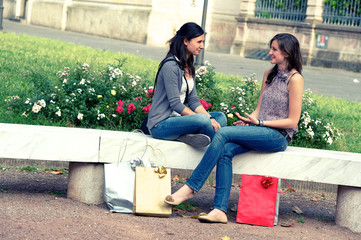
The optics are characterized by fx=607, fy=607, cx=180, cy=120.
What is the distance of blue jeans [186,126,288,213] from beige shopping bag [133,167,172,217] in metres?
0.22

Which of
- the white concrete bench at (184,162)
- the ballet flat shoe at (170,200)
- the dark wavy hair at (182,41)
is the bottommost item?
the ballet flat shoe at (170,200)

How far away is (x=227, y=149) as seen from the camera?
5027 mm

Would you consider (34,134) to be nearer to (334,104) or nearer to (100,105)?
(100,105)

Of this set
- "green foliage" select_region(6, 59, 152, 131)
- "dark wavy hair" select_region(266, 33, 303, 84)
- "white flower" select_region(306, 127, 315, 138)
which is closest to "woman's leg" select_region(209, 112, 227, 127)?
"dark wavy hair" select_region(266, 33, 303, 84)

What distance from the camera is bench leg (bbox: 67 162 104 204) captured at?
5.09m

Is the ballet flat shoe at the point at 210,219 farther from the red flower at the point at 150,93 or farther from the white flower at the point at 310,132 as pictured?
the white flower at the point at 310,132

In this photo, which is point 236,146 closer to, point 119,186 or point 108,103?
point 119,186

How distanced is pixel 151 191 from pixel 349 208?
1.74 metres

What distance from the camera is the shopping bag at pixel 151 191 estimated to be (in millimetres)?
4836

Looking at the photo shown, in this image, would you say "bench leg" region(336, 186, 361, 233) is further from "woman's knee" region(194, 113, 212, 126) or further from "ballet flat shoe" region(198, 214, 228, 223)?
"woman's knee" region(194, 113, 212, 126)

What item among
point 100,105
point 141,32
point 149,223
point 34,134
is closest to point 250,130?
point 149,223

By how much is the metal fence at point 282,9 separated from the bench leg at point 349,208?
54.4 ft

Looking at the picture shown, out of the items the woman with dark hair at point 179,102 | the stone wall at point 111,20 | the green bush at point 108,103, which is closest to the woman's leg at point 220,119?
the woman with dark hair at point 179,102

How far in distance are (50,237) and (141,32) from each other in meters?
20.6
